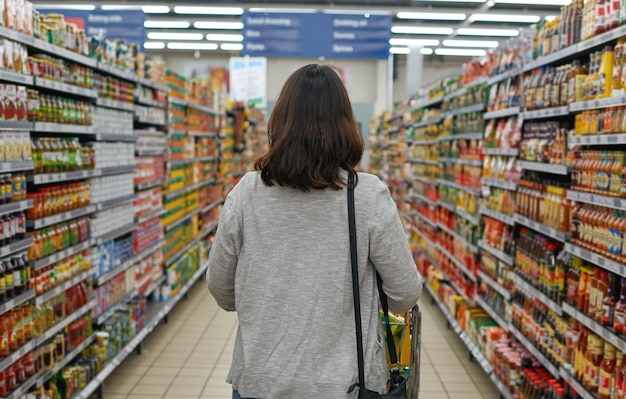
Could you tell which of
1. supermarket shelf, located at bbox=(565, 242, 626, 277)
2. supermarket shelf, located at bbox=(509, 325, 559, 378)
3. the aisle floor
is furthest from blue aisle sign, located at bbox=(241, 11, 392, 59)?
supermarket shelf, located at bbox=(565, 242, 626, 277)

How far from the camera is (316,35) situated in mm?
10898

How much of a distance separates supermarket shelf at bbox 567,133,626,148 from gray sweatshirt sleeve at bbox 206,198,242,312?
186cm

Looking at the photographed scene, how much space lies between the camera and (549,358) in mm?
3871

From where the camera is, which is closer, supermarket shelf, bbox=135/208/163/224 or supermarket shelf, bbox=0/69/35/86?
supermarket shelf, bbox=0/69/35/86

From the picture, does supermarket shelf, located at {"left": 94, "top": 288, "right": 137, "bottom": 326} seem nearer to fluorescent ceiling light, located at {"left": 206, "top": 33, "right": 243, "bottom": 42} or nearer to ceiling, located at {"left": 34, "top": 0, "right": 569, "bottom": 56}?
ceiling, located at {"left": 34, "top": 0, "right": 569, "bottom": 56}

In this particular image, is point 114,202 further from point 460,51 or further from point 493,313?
point 460,51

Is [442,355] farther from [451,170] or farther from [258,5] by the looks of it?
[258,5]

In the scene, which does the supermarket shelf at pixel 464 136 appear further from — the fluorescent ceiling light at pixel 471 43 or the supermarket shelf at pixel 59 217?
the fluorescent ceiling light at pixel 471 43

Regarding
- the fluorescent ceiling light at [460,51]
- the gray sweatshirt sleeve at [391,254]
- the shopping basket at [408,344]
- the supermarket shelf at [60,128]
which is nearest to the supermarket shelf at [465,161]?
the supermarket shelf at [60,128]

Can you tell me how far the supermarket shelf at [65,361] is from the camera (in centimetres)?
370

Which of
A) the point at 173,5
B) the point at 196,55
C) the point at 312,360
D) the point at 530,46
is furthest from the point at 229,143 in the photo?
the point at 196,55

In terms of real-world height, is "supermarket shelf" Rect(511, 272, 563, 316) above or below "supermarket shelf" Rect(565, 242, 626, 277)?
below

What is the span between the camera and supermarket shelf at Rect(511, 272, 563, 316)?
145 inches

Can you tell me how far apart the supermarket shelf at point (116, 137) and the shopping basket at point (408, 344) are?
309 centimetres
